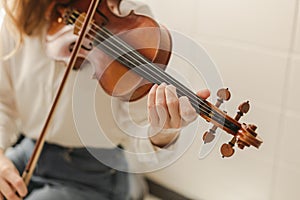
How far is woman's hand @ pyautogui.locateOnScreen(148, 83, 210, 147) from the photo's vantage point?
592 mm

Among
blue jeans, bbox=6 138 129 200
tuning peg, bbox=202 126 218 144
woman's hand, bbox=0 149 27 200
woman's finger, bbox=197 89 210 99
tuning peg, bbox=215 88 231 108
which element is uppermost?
tuning peg, bbox=215 88 231 108

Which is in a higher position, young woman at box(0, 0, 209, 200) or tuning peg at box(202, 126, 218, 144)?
tuning peg at box(202, 126, 218, 144)

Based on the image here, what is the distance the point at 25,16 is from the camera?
0.90 metres

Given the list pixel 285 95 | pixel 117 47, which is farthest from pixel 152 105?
pixel 285 95

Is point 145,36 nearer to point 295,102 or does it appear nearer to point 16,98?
point 295,102

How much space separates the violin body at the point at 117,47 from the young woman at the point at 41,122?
0.11m

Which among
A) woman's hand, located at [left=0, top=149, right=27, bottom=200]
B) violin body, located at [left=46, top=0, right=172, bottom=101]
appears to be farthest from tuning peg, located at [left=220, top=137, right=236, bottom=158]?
woman's hand, located at [left=0, top=149, right=27, bottom=200]

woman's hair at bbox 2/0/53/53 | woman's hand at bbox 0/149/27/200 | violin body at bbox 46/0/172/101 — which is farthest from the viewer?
woman's hair at bbox 2/0/53/53

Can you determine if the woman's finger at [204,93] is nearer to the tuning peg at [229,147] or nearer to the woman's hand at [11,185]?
the tuning peg at [229,147]

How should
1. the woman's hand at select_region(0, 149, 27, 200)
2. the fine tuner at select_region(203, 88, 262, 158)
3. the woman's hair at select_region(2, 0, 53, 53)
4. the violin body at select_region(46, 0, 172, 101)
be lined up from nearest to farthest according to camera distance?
the fine tuner at select_region(203, 88, 262, 158)
the violin body at select_region(46, 0, 172, 101)
the woman's hand at select_region(0, 149, 27, 200)
the woman's hair at select_region(2, 0, 53, 53)

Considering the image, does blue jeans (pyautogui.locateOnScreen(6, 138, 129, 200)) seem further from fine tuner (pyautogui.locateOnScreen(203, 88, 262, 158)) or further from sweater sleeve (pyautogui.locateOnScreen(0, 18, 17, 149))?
fine tuner (pyautogui.locateOnScreen(203, 88, 262, 158))

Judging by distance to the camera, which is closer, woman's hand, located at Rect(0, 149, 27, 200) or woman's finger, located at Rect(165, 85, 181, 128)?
woman's finger, located at Rect(165, 85, 181, 128)

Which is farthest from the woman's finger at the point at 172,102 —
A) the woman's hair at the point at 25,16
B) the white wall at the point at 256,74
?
the woman's hair at the point at 25,16

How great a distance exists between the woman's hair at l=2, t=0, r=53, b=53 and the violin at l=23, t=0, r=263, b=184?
0.09m
